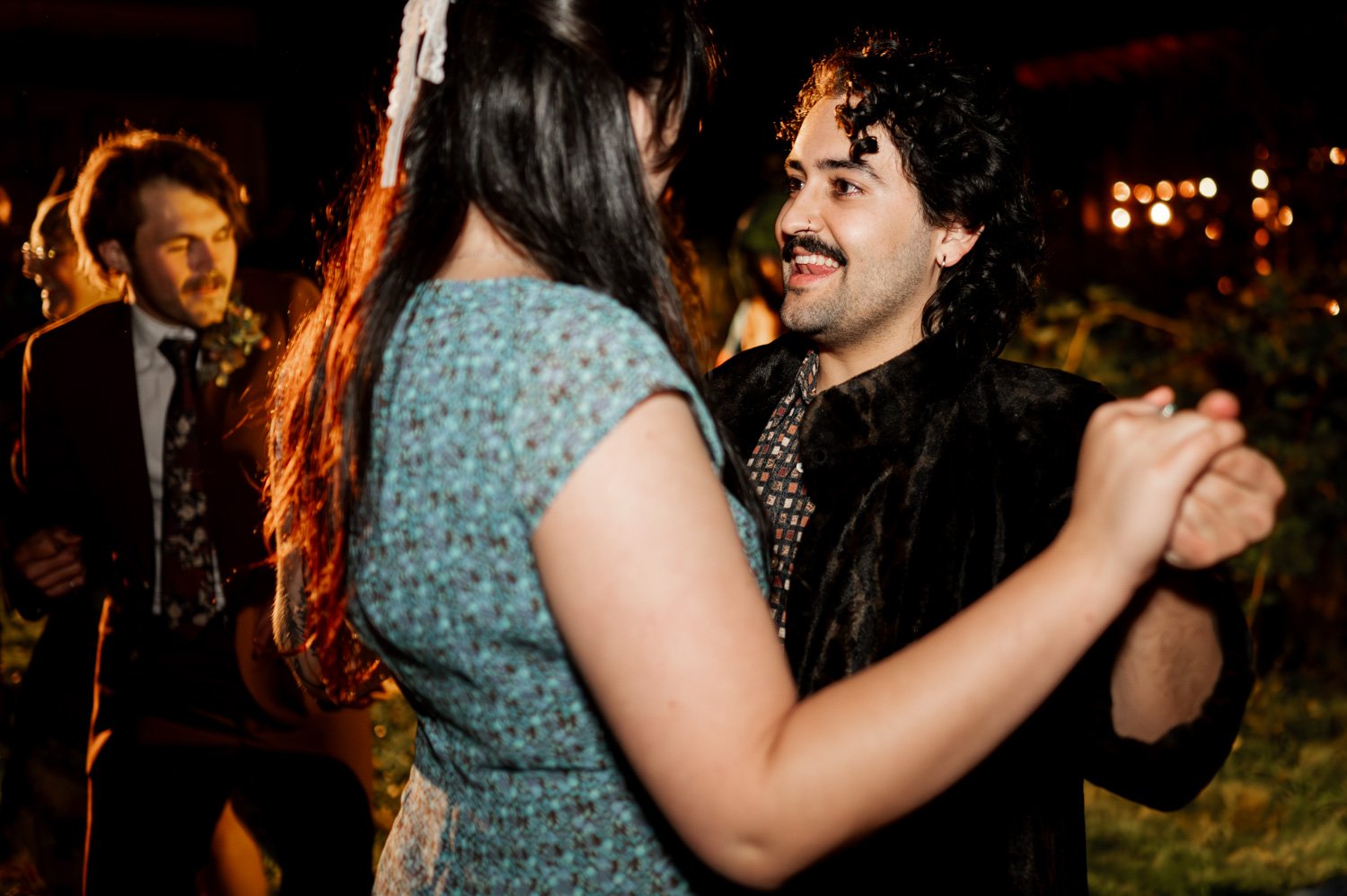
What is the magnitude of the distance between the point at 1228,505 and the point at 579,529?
1.69 ft

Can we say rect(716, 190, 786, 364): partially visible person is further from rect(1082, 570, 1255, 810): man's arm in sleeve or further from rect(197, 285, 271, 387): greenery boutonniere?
rect(1082, 570, 1255, 810): man's arm in sleeve

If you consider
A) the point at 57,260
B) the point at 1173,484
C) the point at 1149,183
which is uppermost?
the point at 1149,183

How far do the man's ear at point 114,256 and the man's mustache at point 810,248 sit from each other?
1746 millimetres

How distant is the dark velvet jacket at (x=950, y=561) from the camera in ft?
5.12

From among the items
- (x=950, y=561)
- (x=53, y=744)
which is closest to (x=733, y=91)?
(x=53, y=744)

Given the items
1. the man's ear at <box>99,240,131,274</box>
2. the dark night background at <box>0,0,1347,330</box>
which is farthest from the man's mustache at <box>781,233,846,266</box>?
the man's ear at <box>99,240,131,274</box>

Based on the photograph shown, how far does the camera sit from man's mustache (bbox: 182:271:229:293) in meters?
2.73

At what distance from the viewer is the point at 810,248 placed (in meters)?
2.08

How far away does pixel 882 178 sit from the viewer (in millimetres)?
2084

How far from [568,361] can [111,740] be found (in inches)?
90.4

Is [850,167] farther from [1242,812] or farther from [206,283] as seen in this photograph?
[1242,812]

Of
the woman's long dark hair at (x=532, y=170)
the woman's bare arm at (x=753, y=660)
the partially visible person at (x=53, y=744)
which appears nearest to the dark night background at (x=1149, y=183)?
the partially visible person at (x=53, y=744)

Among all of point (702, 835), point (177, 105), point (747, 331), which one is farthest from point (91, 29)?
point (702, 835)

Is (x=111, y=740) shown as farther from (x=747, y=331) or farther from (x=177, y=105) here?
(x=177, y=105)
